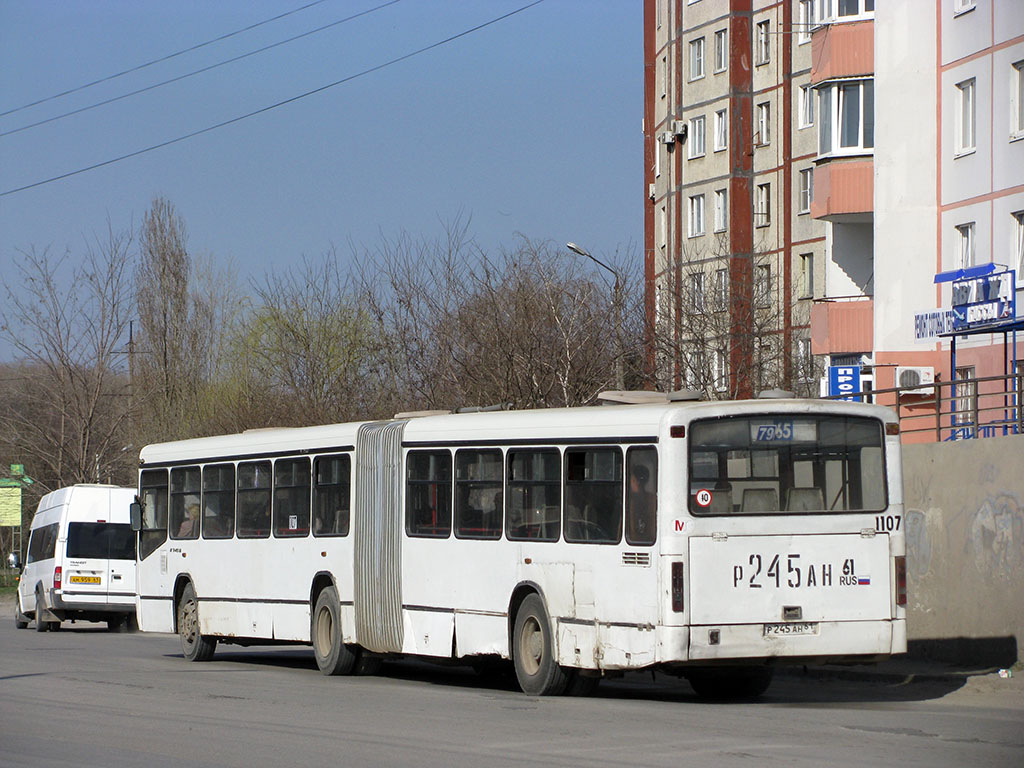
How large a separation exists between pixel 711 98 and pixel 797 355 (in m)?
19.4

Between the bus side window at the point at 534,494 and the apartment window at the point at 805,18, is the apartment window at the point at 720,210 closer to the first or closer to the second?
the apartment window at the point at 805,18

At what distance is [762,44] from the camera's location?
57094 millimetres

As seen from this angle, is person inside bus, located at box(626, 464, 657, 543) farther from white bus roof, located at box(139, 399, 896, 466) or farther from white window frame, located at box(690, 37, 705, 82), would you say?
white window frame, located at box(690, 37, 705, 82)

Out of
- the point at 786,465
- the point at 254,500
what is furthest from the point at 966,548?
the point at 254,500

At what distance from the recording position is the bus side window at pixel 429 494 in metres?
16.9

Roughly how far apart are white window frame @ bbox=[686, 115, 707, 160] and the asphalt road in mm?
42678

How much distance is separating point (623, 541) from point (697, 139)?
47046 mm

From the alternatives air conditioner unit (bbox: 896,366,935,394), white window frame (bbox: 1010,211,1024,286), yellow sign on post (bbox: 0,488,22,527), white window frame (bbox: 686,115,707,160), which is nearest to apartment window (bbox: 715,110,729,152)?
white window frame (bbox: 686,115,707,160)

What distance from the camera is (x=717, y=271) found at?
132 feet

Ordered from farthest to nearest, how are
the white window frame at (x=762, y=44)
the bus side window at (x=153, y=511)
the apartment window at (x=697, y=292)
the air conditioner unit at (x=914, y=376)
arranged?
the white window frame at (x=762, y=44)
the apartment window at (x=697, y=292)
the air conditioner unit at (x=914, y=376)
the bus side window at (x=153, y=511)

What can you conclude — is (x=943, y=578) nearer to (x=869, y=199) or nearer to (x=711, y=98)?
(x=869, y=199)

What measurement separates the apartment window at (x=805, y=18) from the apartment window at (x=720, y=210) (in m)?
6.21

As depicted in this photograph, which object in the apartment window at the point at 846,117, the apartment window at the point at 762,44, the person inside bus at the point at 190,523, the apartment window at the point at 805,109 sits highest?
the apartment window at the point at 762,44

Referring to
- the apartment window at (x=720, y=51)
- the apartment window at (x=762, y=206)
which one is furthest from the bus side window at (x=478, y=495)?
the apartment window at (x=720, y=51)
